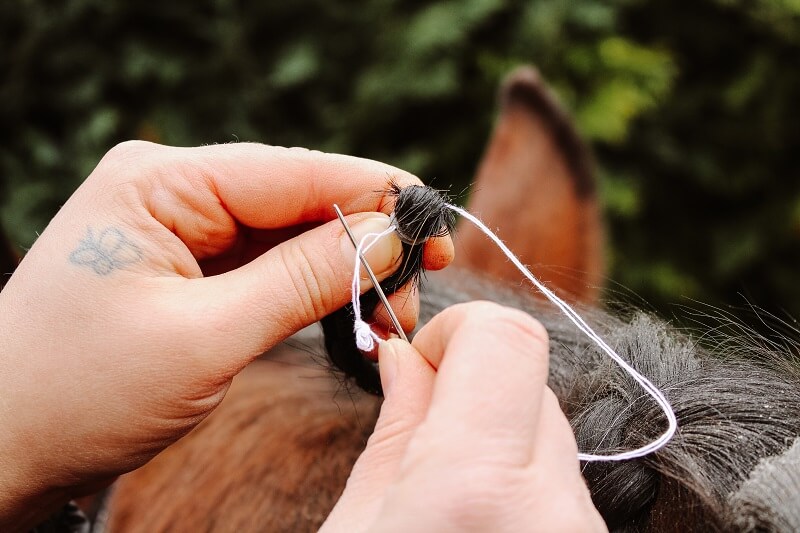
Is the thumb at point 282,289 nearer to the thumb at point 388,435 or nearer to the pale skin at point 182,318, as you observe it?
the pale skin at point 182,318

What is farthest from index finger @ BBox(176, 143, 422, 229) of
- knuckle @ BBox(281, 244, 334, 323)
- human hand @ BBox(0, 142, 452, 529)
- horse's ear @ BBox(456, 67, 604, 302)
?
horse's ear @ BBox(456, 67, 604, 302)

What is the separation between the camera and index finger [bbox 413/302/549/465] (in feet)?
2.07

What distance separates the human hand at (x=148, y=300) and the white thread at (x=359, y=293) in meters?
0.02

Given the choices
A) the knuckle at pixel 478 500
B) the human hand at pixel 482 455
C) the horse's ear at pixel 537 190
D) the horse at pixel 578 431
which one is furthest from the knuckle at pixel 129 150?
the horse's ear at pixel 537 190

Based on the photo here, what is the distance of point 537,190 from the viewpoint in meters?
2.05

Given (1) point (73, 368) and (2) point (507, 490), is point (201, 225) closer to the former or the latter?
(1) point (73, 368)

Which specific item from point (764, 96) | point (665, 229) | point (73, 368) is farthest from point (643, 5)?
point (73, 368)

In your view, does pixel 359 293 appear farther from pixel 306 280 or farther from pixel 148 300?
pixel 148 300

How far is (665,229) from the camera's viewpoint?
3398 mm

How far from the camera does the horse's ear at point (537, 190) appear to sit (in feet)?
6.53

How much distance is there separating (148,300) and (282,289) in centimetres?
18

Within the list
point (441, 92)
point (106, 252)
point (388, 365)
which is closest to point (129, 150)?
point (106, 252)

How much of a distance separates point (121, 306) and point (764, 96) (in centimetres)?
297

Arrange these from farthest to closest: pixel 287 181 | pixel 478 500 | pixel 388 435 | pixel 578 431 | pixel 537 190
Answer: pixel 537 190 → pixel 287 181 → pixel 578 431 → pixel 388 435 → pixel 478 500
